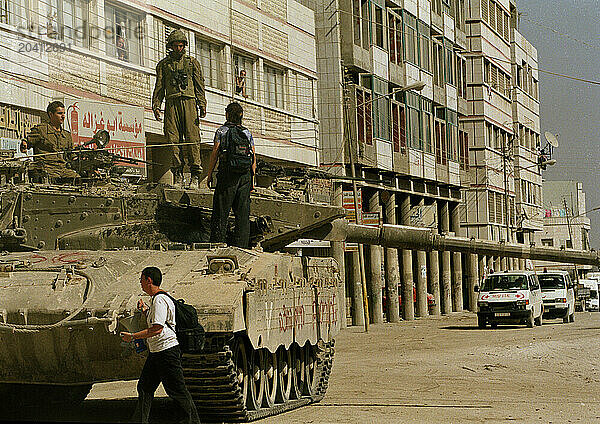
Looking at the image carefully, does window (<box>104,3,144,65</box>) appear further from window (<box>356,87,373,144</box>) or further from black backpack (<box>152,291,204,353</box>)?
window (<box>356,87,373,144</box>)

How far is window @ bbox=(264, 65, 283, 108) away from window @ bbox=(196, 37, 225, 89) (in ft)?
9.37

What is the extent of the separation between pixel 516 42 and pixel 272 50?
37408 millimetres

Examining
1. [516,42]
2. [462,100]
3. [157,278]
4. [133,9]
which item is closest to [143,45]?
[133,9]

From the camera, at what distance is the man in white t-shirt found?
10430 millimetres

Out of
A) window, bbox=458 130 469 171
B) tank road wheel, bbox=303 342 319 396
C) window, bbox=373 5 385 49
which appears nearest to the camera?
tank road wheel, bbox=303 342 319 396

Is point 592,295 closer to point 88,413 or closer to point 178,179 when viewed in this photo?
point 178,179

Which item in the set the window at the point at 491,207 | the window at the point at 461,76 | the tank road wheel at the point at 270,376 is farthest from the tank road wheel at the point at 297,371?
the window at the point at 491,207

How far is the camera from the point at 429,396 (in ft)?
49.4

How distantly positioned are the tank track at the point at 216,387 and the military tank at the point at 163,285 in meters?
0.01

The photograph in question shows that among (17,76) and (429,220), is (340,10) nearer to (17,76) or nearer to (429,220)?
(429,220)

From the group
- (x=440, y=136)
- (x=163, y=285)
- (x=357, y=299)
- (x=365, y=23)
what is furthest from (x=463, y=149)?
(x=163, y=285)

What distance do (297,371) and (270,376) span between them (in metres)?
1.19

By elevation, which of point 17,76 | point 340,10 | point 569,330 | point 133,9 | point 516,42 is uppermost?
point 516,42

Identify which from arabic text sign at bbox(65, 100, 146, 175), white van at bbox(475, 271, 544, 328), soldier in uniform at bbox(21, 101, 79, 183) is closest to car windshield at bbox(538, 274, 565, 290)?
white van at bbox(475, 271, 544, 328)
